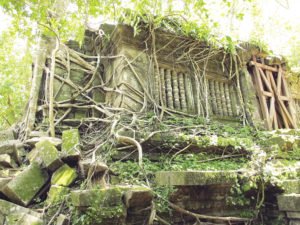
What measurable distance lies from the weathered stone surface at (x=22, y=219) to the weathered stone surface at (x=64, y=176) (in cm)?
42

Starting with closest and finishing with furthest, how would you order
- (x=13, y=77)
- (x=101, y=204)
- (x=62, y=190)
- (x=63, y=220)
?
(x=101, y=204) → (x=63, y=220) → (x=62, y=190) → (x=13, y=77)

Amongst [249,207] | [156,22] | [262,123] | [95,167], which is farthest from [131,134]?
[262,123]

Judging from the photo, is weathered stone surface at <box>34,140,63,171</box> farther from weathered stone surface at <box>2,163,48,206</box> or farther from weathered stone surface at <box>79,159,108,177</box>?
weathered stone surface at <box>79,159,108,177</box>

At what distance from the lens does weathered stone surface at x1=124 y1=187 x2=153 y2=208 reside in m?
2.15

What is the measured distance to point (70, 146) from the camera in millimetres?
3213

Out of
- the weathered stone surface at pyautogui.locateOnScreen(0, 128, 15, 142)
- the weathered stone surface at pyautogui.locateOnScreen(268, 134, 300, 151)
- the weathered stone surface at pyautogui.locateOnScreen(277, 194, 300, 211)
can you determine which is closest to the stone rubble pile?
the weathered stone surface at pyautogui.locateOnScreen(0, 128, 15, 142)

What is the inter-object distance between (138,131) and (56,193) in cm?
129

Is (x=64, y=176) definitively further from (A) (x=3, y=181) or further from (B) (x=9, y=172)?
(B) (x=9, y=172)

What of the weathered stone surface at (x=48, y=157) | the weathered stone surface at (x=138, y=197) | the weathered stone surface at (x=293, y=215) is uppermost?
the weathered stone surface at (x=48, y=157)

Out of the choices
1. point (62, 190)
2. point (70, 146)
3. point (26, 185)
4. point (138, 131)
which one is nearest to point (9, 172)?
point (26, 185)

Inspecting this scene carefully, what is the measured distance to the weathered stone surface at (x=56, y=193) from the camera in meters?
2.69

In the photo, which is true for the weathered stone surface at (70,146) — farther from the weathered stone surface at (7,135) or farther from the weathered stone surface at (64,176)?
the weathered stone surface at (7,135)

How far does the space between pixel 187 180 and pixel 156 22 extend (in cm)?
325

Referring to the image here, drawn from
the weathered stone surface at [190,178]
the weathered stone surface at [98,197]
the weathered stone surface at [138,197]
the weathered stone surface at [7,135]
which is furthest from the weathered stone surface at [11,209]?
the weathered stone surface at [7,135]
